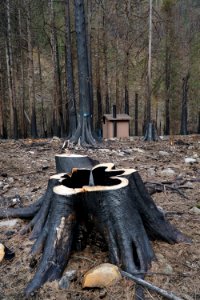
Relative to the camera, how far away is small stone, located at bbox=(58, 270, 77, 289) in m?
1.96

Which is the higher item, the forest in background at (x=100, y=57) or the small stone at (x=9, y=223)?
the forest in background at (x=100, y=57)

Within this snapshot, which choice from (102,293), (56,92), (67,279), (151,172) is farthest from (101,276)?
(56,92)

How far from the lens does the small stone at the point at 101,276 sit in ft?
A: 6.33

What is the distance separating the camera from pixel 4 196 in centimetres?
383

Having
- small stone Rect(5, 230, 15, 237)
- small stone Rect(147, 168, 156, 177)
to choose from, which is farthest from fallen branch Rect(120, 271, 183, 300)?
small stone Rect(147, 168, 156, 177)

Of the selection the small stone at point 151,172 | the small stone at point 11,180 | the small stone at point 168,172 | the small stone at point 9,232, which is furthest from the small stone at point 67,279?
the small stone at point 168,172

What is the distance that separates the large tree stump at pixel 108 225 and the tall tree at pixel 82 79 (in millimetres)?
6428

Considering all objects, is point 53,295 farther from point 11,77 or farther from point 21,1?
point 21,1

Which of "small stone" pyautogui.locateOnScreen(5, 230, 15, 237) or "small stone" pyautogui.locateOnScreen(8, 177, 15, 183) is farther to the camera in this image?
"small stone" pyautogui.locateOnScreen(8, 177, 15, 183)

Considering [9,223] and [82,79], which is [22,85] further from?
[9,223]

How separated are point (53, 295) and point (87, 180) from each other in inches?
41.9

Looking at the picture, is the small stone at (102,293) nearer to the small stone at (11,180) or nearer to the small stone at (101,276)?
the small stone at (101,276)

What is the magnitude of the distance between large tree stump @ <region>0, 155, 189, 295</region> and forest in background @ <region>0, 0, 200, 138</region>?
11.7m

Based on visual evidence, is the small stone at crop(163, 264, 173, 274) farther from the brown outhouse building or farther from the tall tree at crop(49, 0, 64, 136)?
the tall tree at crop(49, 0, 64, 136)
